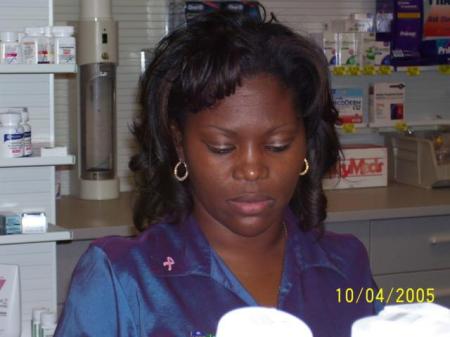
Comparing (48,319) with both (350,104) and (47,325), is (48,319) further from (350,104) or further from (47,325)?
(350,104)

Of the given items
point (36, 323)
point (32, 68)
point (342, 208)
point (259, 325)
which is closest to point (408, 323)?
point (259, 325)

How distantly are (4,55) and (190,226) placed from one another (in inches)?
49.7

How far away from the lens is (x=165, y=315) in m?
1.03

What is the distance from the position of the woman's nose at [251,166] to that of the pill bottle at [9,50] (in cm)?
146

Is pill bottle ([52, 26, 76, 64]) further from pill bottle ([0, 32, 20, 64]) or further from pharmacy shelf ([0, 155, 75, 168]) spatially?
pharmacy shelf ([0, 155, 75, 168])

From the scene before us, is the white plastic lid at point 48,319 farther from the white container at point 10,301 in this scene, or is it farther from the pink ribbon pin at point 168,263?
the pink ribbon pin at point 168,263

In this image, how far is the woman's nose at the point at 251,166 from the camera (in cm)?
90

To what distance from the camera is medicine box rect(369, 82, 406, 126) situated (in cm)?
351

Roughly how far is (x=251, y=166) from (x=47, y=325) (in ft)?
5.21

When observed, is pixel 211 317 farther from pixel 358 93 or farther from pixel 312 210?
pixel 358 93

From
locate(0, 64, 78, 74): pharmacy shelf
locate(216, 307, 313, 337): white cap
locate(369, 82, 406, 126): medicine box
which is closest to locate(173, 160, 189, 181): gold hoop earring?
locate(216, 307, 313, 337): white cap

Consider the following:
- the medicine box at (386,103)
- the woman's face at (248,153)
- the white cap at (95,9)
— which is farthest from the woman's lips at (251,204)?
the medicine box at (386,103)

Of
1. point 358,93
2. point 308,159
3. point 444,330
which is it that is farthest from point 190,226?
point 358,93

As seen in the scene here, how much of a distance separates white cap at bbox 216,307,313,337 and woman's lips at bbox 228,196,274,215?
1.52ft
